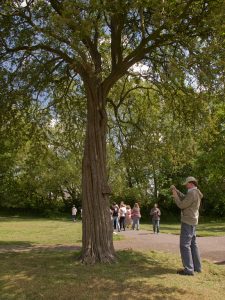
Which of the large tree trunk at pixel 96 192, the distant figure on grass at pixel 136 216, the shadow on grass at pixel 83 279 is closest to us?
the shadow on grass at pixel 83 279

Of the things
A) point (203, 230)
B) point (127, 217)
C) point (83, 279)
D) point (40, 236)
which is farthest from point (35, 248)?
point (203, 230)

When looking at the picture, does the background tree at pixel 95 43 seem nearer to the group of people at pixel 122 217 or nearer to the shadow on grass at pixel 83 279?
the shadow on grass at pixel 83 279

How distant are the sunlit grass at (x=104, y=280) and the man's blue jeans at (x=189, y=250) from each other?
9.4 inches

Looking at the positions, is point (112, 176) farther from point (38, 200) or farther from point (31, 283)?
point (31, 283)

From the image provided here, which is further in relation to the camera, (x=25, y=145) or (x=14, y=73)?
(x=25, y=145)

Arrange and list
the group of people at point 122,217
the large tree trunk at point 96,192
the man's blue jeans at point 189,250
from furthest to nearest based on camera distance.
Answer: the group of people at point 122,217, the large tree trunk at point 96,192, the man's blue jeans at point 189,250

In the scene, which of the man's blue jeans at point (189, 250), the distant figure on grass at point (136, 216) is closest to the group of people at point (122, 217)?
the distant figure on grass at point (136, 216)

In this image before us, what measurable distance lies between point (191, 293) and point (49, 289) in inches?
101

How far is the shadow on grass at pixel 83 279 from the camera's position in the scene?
25.8 feet

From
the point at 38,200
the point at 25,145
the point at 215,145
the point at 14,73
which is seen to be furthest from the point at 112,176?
the point at 14,73

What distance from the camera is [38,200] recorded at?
177 ft

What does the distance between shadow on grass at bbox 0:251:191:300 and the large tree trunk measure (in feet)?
1.54

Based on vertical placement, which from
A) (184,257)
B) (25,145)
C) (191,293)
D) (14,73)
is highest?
(14,73)

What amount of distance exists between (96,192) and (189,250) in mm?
2991
